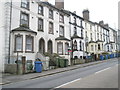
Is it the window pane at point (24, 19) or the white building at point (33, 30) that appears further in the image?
the window pane at point (24, 19)

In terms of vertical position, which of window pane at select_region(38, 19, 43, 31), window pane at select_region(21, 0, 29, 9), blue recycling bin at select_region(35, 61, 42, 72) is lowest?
blue recycling bin at select_region(35, 61, 42, 72)

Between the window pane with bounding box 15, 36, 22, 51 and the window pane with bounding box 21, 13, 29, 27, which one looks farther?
the window pane with bounding box 21, 13, 29, 27

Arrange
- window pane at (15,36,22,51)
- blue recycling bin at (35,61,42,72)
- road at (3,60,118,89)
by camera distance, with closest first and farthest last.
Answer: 1. road at (3,60,118,89)
2. blue recycling bin at (35,61,42,72)
3. window pane at (15,36,22,51)

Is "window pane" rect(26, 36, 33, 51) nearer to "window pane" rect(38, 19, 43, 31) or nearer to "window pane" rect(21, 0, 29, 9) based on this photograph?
"window pane" rect(38, 19, 43, 31)

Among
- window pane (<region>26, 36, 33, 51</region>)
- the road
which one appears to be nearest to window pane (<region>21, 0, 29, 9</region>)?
window pane (<region>26, 36, 33, 51</region>)

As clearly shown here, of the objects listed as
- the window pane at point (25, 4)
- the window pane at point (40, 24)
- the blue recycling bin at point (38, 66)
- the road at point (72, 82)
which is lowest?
the road at point (72, 82)

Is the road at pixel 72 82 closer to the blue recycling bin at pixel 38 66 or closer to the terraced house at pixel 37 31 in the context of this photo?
the blue recycling bin at pixel 38 66

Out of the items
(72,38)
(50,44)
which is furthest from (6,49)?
(72,38)

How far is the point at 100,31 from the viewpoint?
156 ft

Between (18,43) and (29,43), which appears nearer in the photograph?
(18,43)

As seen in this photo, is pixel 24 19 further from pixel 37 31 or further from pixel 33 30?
pixel 37 31

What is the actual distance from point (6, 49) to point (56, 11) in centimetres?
1284

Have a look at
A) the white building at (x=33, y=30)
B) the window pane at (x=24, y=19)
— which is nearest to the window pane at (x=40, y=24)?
the white building at (x=33, y=30)

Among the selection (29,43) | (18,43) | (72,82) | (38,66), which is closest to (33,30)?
(29,43)
